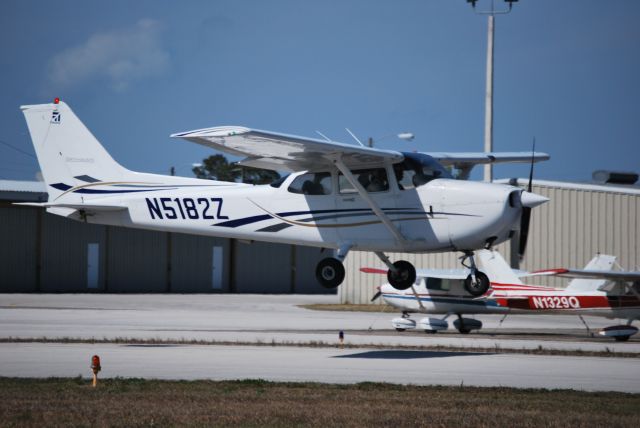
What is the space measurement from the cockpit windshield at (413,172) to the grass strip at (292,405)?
559 centimetres

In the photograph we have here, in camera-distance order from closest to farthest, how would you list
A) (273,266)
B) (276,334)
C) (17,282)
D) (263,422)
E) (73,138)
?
(263,422), (73,138), (276,334), (17,282), (273,266)

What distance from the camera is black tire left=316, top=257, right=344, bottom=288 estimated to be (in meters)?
19.9

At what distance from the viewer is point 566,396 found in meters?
13.5

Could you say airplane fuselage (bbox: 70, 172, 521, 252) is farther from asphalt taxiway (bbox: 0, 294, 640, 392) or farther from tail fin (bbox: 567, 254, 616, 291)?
tail fin (bbox: 567, 254, 616, 291)

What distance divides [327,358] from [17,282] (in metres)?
38.6

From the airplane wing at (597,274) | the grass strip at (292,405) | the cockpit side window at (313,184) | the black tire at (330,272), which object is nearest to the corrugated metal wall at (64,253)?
the airplane wing at (597,274)

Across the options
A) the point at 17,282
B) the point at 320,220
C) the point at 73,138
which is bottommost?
the point at 17,282

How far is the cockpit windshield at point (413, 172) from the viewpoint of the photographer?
1878 centimetres

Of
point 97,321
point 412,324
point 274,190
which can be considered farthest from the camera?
point 97,321

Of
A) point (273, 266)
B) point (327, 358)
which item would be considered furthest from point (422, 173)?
point (273, 266)

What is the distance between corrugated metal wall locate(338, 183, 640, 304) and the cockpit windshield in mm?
21988

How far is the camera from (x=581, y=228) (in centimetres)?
4028

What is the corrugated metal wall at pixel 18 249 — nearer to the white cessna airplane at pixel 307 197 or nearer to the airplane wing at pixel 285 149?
the white cessna airplane at pixel 307 197

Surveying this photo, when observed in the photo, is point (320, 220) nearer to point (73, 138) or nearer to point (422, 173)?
point (422, 173)
